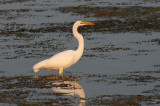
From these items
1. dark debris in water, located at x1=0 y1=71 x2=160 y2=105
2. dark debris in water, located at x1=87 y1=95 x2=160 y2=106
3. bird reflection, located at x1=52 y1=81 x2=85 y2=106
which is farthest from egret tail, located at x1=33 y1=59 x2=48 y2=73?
dark debris in water, located at x1=87 y1=95 x2=160 y2=106

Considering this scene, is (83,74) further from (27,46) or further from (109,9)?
(109,9)

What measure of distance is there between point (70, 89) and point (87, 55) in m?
4.98

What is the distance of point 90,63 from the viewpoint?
15.8 meters

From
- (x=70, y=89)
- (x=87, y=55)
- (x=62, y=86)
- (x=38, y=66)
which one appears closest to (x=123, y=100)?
(x=70, y=89)

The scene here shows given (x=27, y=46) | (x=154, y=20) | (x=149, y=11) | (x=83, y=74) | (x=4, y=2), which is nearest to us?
(x=83, y=74)

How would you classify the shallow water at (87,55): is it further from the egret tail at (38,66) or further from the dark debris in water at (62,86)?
the egret tail at (38,66)

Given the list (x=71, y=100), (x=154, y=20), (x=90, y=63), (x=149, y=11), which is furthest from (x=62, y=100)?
(x=149, y=11)

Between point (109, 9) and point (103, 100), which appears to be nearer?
point (103, 100)

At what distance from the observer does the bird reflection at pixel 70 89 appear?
38.0 feet

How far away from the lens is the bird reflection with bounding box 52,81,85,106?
11.6 metres

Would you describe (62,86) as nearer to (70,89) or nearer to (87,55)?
(70,89)

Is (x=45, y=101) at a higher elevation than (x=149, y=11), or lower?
lower

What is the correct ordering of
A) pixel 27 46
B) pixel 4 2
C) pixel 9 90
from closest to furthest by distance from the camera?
pixel 9 90 → pixel 27 46 → pixel 4 2

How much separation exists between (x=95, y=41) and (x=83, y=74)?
5.66m
